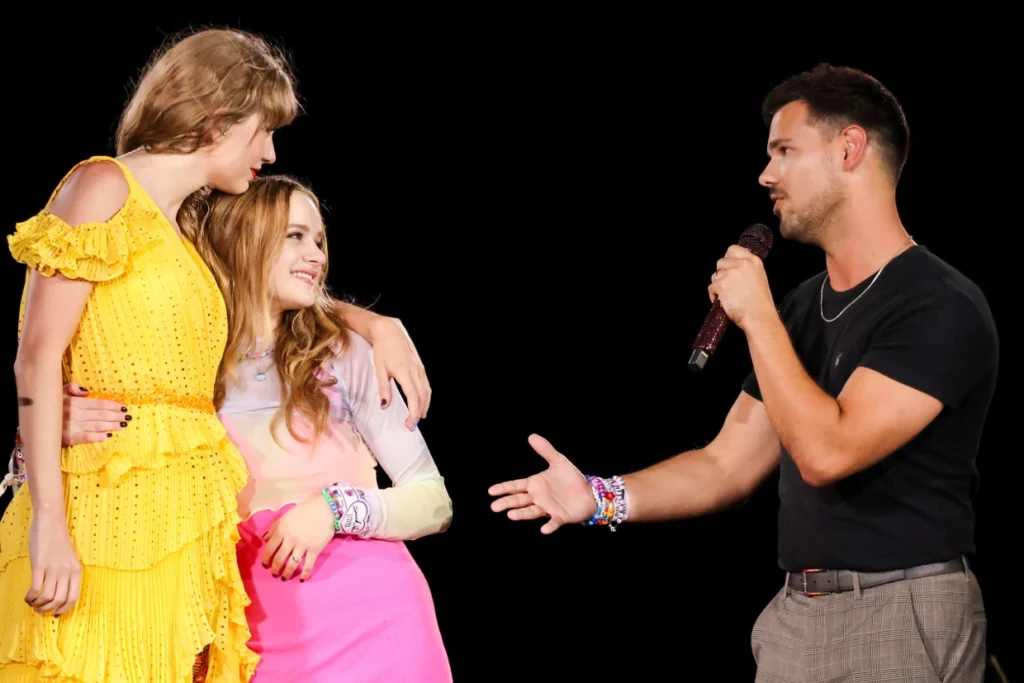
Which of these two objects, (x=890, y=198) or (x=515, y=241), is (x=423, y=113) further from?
(x=890, y=198)

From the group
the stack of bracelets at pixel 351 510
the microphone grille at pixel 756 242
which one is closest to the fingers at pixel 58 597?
the stack of bracelets at pixel 351 510

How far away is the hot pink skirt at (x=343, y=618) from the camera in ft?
7.38

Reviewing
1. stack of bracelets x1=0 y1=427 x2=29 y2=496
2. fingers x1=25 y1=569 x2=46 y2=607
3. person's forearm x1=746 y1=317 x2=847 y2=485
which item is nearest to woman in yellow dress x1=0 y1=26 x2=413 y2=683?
fingers x1=25 y1=569 x2=46 y2=607

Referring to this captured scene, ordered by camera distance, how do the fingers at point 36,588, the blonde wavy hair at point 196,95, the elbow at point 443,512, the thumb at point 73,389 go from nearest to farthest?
the fingers at point 36,588 → the thumb at point 73,389 → the blonde wavy hair at point 196,95 → the elbow at point 443,512

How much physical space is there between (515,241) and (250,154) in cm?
157

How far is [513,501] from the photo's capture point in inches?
90.4

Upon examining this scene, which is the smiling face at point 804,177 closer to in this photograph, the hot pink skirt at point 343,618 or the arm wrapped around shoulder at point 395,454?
the arm wrapped around shoulder at point 395,454

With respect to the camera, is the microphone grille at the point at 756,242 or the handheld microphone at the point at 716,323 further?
the microphone grille at the point at 756,242

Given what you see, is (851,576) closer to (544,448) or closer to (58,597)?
(544,448)

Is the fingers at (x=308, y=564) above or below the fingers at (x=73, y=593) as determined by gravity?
below

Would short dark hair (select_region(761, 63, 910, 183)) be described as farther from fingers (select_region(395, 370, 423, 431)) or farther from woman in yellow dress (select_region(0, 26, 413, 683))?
woman in yellow dress (select_region(0, 26, 413, 683))

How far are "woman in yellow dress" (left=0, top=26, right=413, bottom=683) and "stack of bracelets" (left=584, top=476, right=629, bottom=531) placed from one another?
2.43 ft

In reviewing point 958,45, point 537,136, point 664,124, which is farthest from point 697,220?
point 958,45

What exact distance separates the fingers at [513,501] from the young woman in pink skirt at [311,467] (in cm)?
21
